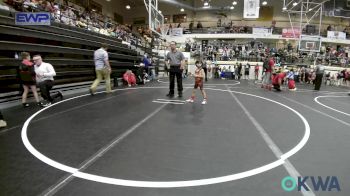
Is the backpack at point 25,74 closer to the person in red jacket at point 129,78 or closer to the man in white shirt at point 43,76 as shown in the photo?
the man in white shirt at point 43,76

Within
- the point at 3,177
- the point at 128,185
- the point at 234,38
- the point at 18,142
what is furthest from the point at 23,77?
the point at 234,38

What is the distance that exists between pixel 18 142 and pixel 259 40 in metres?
35.9

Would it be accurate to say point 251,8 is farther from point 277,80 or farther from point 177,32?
point 277,80

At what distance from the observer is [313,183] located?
314 cm

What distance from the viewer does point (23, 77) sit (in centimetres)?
748

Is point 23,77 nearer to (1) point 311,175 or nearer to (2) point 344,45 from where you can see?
(1) point 311,175

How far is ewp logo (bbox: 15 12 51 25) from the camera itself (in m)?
7.28

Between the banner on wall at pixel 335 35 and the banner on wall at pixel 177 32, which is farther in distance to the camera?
the banner on wall at pixel 177 32

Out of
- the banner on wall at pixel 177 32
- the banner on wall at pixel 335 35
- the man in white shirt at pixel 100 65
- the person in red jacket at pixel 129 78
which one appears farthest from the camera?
the banner on wall at pixel 177 32

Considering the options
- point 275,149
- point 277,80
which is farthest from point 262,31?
point 275,149

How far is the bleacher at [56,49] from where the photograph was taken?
769 centimetres

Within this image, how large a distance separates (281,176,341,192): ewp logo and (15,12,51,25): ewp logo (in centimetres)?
671

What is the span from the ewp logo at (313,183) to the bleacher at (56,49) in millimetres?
7163

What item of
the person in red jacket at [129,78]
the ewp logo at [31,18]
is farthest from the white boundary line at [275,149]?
the person in red jacket at [129,78]
